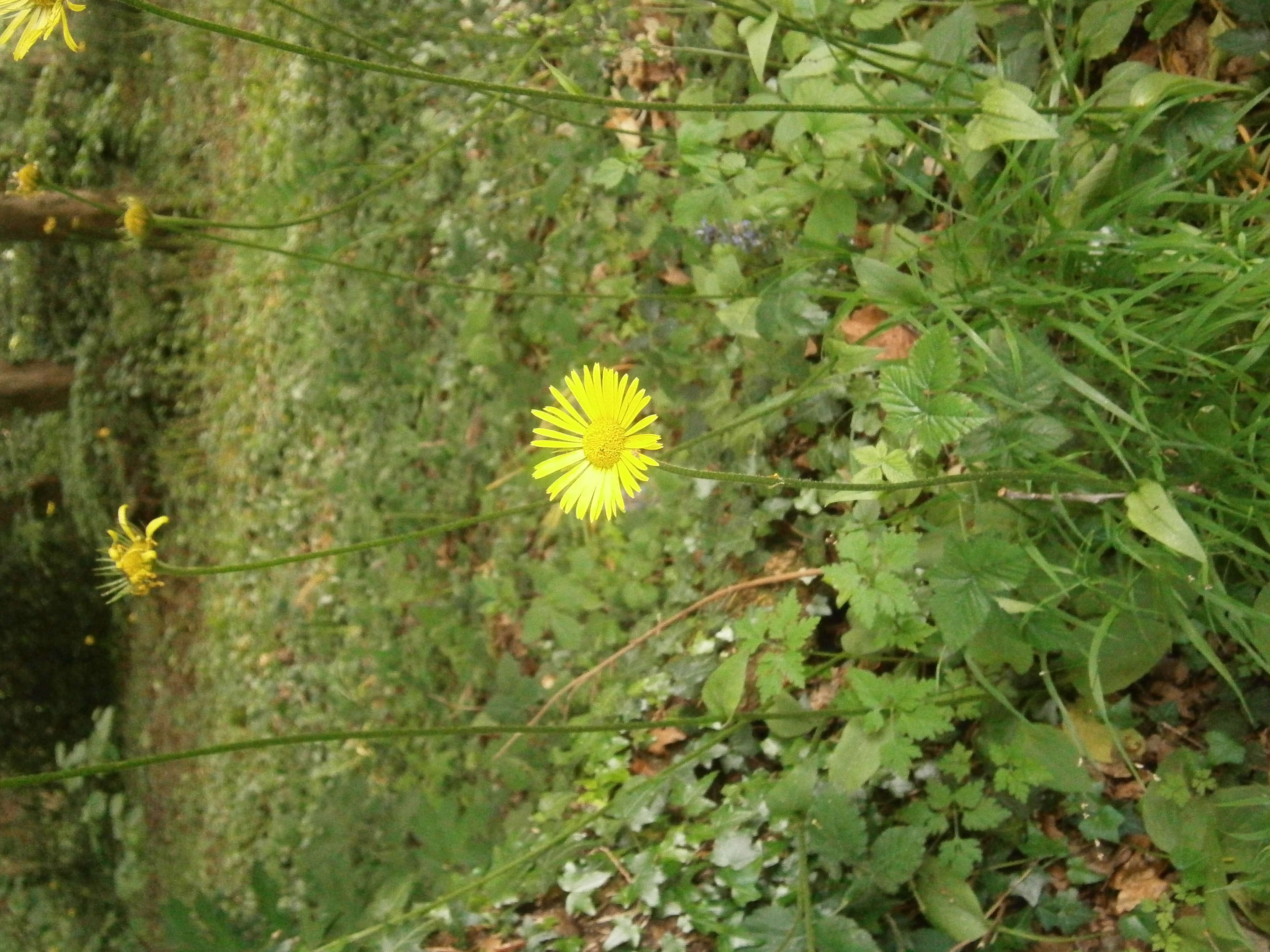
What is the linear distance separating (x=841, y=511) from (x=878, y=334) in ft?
1.11

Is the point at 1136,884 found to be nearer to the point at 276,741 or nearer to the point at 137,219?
the point at 276,741

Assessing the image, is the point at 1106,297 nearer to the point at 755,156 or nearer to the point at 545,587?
the point at 755,156

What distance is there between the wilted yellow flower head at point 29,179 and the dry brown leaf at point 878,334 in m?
1.44

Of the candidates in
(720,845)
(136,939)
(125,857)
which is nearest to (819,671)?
(720,845)

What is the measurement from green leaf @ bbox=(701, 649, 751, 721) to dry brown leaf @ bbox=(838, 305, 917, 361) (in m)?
0.56

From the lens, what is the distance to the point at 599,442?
43.2 inches

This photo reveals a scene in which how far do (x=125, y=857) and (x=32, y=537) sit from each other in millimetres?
1853

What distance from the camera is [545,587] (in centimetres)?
253

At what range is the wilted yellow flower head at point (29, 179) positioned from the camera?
1703 millimetres

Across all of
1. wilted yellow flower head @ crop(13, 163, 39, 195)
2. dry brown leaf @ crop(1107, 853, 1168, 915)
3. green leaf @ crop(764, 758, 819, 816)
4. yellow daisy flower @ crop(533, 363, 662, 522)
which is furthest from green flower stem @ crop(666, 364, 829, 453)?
wilted yellow flower head @ crop(13, 163, 39, 195)

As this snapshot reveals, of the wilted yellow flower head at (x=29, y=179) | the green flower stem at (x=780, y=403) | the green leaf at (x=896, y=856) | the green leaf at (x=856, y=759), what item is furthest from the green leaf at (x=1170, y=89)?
the wilted yellow flower head at (x=29, y=179)

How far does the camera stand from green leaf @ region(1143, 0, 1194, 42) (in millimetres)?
1442

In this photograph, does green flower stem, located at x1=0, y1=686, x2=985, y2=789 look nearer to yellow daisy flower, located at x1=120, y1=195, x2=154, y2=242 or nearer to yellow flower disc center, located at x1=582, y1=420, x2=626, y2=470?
yellow flower disc center, located at x1=582, y1=420, x2=626, y2=470

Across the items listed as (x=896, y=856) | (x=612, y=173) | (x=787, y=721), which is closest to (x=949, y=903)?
(x=896, y=856)
